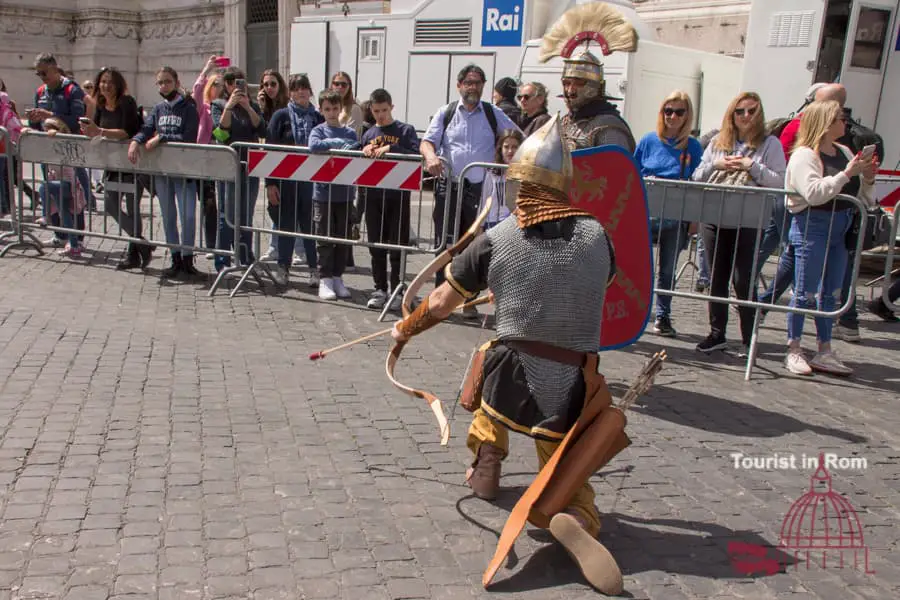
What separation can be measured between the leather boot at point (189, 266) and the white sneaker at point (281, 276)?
0.75 m

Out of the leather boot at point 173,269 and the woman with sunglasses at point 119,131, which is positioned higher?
the woman with sunglasses at point 119,131

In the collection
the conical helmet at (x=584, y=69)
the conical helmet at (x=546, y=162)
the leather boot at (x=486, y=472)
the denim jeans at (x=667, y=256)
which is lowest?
the leather boot at (x=486, y=472)

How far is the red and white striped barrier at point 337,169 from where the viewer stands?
737 centimetres

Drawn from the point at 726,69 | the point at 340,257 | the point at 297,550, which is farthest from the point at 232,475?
the point at 726,69

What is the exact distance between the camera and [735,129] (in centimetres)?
657

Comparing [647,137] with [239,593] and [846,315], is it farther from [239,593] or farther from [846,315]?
[239,593]

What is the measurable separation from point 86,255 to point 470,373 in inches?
265

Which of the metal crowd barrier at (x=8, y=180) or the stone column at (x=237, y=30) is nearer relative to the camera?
the metal crowd barrier at (x=8, y=180)

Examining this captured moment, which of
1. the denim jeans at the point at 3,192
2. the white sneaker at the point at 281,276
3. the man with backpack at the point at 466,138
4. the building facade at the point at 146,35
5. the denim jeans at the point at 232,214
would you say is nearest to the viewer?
the man with backpack at the point at 466,138

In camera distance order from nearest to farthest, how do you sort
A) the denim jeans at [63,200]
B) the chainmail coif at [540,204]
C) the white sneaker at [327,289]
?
the chainmail coif at [540,204] < the white sneaker at [327,289] < the denim jeans at [63,200]

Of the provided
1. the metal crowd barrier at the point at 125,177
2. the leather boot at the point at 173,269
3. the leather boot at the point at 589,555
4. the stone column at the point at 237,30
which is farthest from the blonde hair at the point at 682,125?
the stone column at the point at 237,30

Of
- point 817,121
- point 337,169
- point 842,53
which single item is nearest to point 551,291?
point 817,121

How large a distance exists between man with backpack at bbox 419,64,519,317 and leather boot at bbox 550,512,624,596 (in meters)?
4.20

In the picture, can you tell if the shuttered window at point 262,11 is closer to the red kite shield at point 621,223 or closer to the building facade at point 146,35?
the building facade at point 146,35
